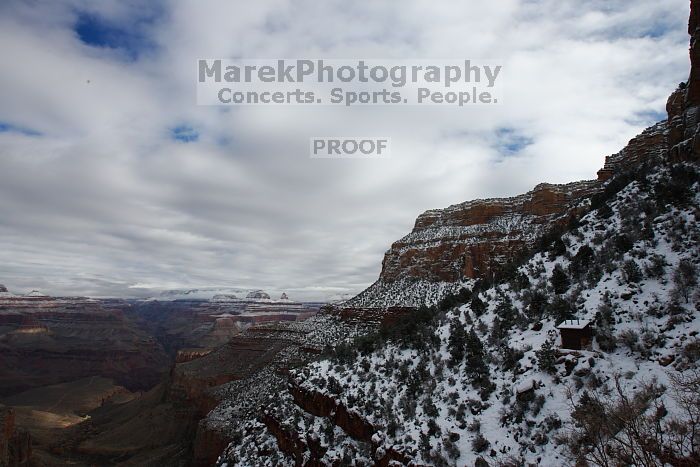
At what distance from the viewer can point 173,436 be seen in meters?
51.6

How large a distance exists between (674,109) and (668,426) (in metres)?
23.5

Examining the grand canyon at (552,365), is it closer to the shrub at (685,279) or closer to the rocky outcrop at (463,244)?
the shrub at (685,279)

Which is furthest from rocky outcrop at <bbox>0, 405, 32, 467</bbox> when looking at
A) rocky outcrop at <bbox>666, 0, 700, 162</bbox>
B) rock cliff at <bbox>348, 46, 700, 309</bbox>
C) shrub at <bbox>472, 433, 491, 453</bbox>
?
rocky outcrop at <bbox>666, 0, 700, 162</bbox>

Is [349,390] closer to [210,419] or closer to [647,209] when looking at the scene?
[647,209]

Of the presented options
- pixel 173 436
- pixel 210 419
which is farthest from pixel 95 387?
pixel 210 419

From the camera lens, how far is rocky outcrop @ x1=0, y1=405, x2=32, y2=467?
41.3m

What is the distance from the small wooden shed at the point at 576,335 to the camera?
37.6ft

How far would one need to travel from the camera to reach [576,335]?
11547 mm

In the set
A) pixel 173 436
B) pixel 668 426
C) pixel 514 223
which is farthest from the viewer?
pixel 514 223

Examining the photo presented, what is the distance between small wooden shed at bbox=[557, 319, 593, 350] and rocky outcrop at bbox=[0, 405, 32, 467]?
2089 inches

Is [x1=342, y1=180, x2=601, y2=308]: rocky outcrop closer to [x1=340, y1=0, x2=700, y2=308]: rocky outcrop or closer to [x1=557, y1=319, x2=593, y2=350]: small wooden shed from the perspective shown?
[x1=340, y1=0, x2=700, y2=308]: rocky outcrop

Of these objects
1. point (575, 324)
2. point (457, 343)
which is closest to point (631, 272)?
point (575, 324)

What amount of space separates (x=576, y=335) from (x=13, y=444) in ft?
189

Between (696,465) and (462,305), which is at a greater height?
(462,305)
